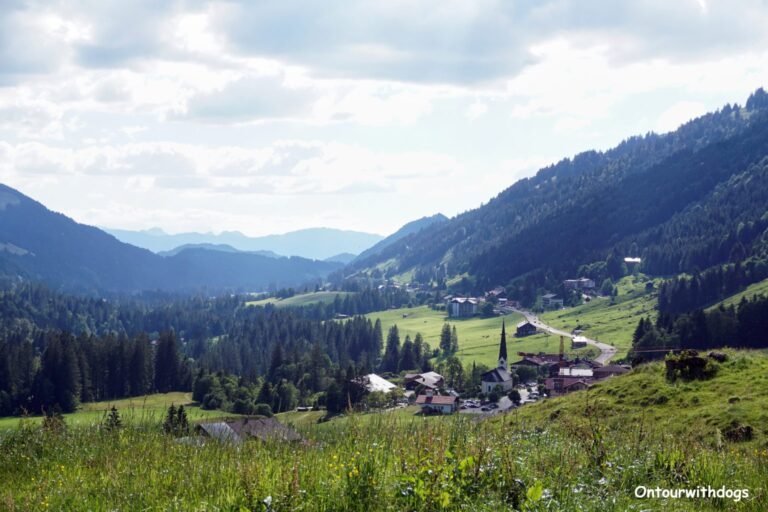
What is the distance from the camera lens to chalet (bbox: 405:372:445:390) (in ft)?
392

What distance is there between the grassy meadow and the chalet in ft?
350

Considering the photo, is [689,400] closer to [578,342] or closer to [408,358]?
[408,358]

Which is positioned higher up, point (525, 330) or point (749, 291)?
point (749, 291)

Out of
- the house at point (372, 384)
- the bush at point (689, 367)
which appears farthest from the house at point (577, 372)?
the bush at point (689, 367)

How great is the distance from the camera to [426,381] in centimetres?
12219

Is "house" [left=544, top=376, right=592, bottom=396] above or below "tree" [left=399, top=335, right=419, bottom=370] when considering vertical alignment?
above

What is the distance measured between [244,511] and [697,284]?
177m

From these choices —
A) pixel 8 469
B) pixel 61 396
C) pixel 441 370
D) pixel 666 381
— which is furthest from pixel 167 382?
pixel 8 469

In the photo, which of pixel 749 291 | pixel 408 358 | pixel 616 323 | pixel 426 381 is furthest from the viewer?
pixel 616 323

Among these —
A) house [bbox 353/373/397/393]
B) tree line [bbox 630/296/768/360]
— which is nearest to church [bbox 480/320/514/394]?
house [bbox 353/373/397/393]

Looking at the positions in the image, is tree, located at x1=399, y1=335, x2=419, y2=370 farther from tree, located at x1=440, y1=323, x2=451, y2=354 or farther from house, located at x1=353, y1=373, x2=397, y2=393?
house, located at x1=353, y1=373, x2=397, y2=393

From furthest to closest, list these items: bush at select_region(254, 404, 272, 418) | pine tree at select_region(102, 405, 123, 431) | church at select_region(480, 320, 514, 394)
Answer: church at select_region(480, 320, 514, 394)
bush at select_region(254, 404, 272, 418)
pine tree at select_region(102, 405, 123, 431)

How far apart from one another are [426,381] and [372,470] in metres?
115

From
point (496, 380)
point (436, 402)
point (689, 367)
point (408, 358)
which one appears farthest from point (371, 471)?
point (408, 358)
